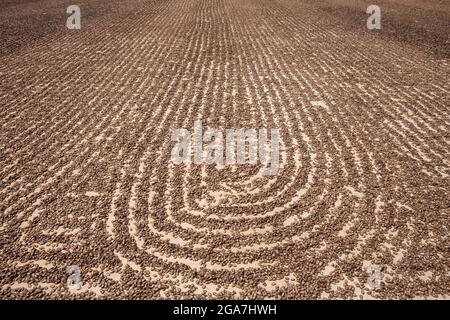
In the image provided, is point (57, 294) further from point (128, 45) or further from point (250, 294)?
point (128, 45)

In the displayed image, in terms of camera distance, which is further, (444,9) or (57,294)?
(444,9)

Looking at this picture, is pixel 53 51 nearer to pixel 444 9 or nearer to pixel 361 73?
pixel 361 73

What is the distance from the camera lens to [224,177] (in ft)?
28.3

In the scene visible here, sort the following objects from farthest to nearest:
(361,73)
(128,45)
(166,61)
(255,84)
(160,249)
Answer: (128,45)
(166,61)
(361,73)
(255,84)
(160,249)

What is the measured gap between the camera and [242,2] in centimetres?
3394

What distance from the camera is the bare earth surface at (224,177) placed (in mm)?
6199

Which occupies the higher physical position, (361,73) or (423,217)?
(361,73)

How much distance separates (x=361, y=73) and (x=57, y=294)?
14.5 m

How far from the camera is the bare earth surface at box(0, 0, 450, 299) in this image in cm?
620

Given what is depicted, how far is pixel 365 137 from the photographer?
1011cm

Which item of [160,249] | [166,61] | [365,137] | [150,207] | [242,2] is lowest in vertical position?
[160,249]

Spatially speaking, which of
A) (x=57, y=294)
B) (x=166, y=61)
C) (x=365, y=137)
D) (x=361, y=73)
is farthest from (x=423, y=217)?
(x=166, y=61)

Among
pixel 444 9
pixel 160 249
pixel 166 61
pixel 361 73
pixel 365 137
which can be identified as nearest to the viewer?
pixel 160 249
